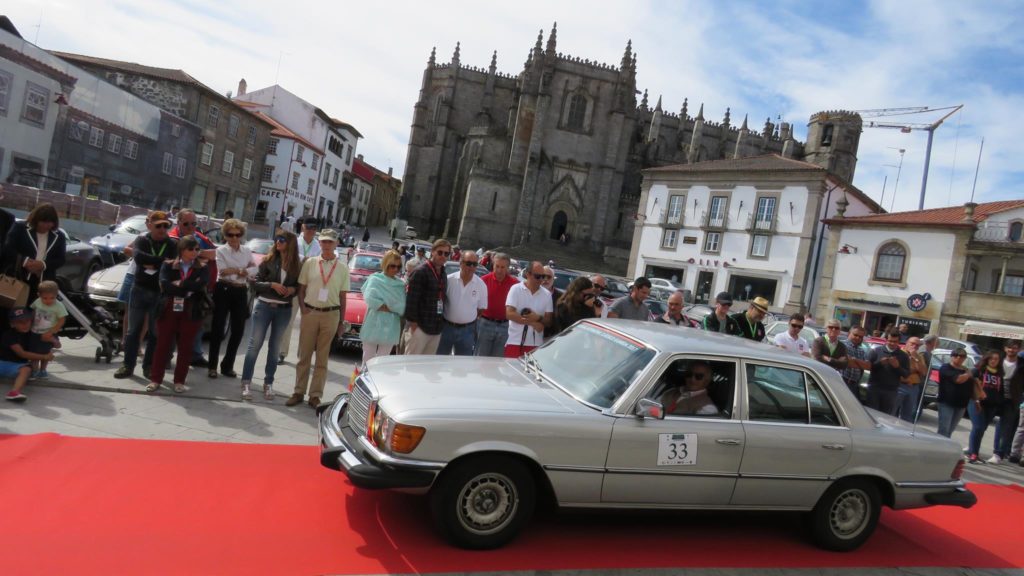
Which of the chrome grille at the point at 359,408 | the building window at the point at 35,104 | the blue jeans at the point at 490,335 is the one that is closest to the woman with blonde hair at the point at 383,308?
the blue jeans at the point at 490,335

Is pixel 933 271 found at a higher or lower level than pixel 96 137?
higher

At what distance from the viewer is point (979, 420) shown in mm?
9258

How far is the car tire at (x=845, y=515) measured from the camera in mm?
4723

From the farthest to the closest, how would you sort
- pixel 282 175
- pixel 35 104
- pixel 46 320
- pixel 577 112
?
1. pixel 577 112
2. pixel 282 175
3. pixel 35 104
4. pixel 46 320

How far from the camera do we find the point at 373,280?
671 centimetres

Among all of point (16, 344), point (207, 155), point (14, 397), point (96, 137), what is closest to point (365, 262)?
point (16, 344)

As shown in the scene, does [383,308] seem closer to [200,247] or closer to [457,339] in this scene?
[457,339]

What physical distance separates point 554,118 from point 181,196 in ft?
101

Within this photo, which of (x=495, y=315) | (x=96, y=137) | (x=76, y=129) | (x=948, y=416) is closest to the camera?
(x=495, y=315)

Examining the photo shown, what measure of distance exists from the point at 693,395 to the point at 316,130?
54.5 metres

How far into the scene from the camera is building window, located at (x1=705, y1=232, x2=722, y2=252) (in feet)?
132

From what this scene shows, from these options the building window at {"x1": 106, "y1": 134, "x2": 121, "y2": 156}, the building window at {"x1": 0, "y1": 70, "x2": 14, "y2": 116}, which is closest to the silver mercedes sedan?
the building window at {"x1": 0, "y1": 70, "x2": 14, "y2": 116}

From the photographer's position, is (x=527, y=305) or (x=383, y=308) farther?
(x=527, y=305)

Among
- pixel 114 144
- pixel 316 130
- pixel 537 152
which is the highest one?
pixel 537 152
